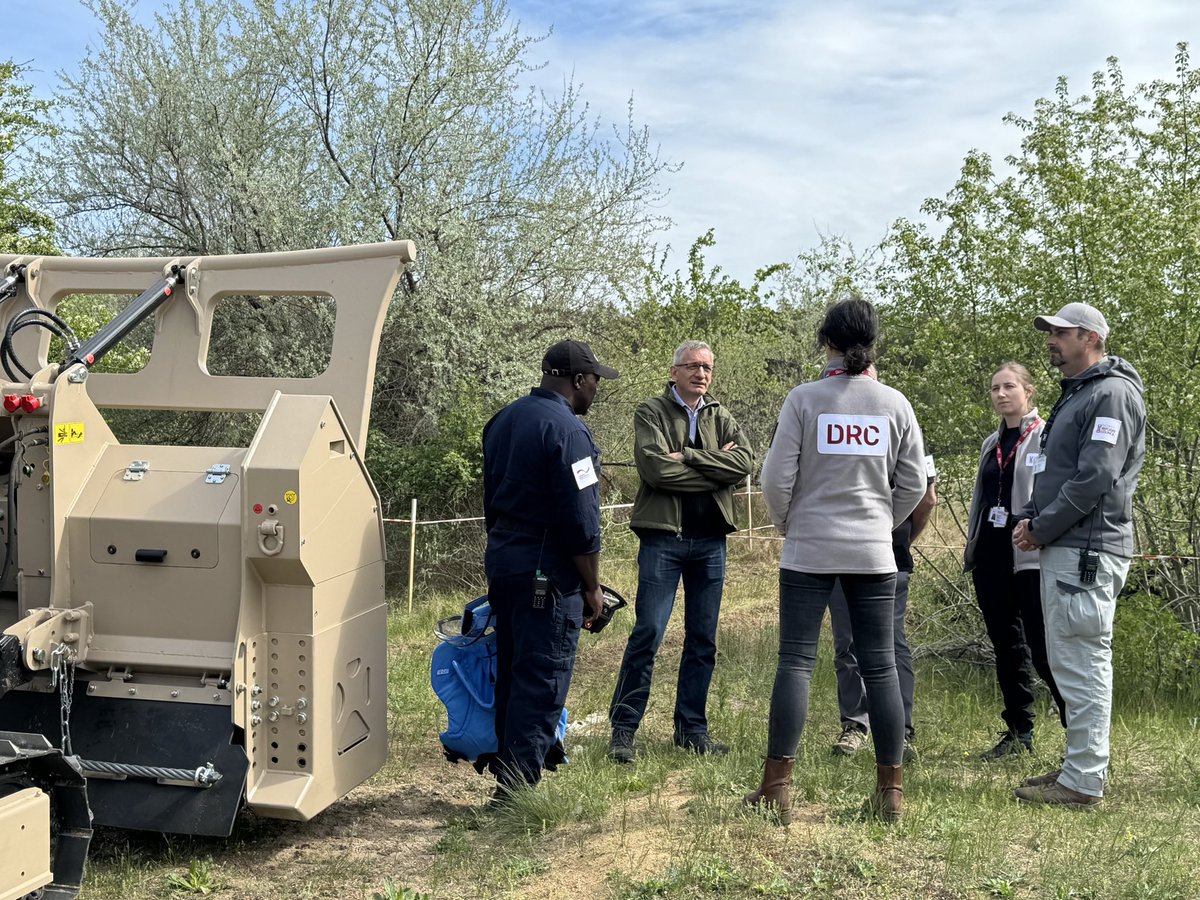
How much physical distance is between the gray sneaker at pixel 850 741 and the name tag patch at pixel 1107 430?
1.90m

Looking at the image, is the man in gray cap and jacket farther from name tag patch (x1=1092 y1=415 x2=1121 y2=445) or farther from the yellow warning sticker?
the yellow warning sticker

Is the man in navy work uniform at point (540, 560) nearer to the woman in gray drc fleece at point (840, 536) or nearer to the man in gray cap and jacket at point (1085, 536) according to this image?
the woman in gray drc fleece at point (840, 536)

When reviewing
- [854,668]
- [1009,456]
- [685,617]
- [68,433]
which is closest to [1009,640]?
[854,668]

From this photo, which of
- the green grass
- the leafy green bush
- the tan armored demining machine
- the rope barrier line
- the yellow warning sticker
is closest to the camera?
the green grass

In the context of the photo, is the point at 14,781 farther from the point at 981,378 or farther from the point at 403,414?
the point at 403,414

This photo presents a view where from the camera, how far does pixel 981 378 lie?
7.46 m

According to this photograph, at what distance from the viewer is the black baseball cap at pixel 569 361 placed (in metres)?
4.72

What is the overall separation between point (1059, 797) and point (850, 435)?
182cm

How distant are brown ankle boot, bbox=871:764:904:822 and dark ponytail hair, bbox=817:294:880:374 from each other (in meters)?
1.55

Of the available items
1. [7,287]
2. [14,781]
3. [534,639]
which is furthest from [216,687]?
[7,287]

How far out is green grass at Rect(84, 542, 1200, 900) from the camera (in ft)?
12.1

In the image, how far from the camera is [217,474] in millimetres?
4414

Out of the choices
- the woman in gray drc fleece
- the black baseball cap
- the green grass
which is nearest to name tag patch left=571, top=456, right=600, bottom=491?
the black baseball cap

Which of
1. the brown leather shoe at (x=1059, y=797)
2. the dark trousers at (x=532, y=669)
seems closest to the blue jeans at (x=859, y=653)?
the brown leather shoe at (x=1059, y=797)
